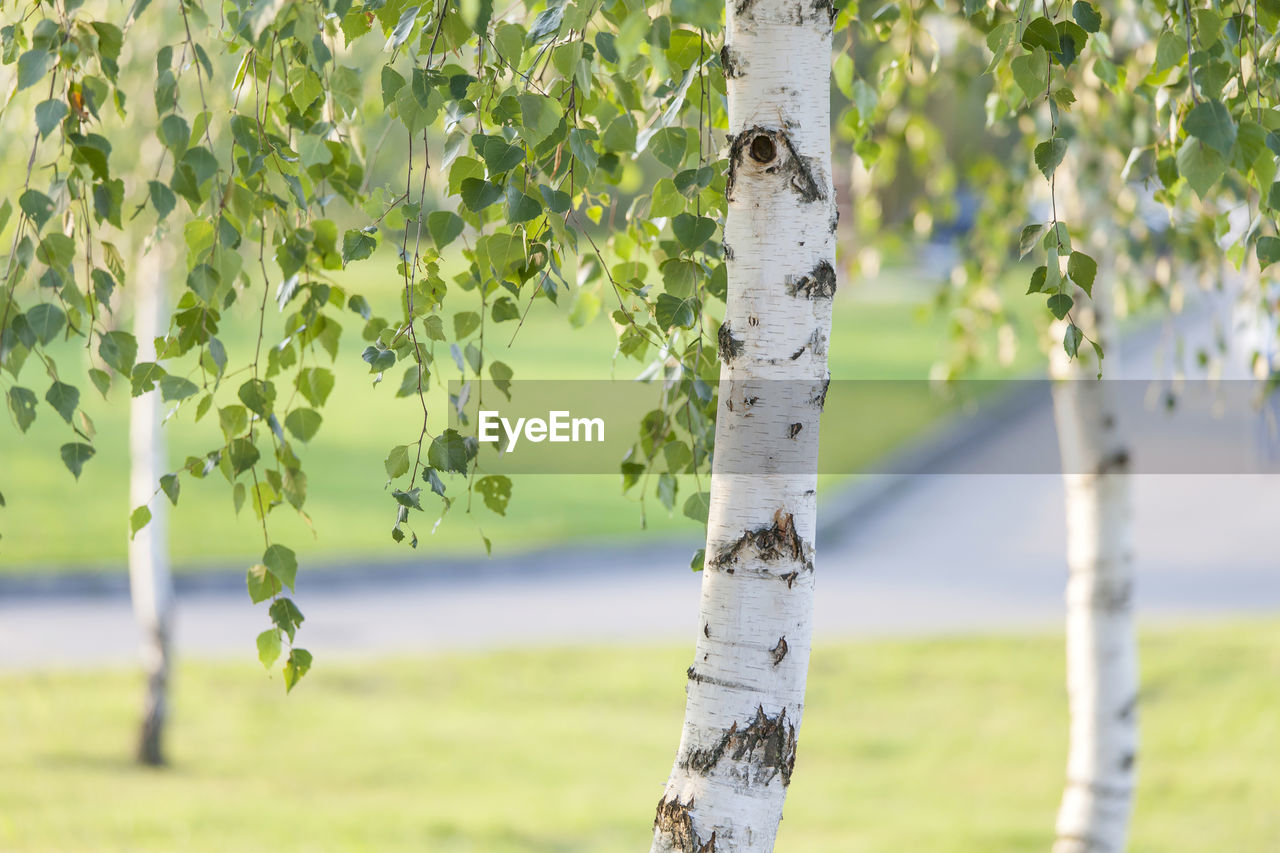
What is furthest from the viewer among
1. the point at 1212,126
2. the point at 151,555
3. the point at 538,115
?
the point at 151,555

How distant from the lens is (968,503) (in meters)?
10.9

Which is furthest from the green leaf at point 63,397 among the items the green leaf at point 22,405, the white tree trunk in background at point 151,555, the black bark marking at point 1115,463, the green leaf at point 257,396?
the white tree trunk in background at point 151,555

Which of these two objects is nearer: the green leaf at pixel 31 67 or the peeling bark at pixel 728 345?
the green leaf at pixel 31 67

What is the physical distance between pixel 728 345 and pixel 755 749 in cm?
56

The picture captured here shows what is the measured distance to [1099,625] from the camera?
134 inches

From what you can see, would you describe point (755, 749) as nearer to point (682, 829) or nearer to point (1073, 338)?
point (682, 829)

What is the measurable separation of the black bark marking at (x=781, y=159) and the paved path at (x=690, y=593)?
6.01m

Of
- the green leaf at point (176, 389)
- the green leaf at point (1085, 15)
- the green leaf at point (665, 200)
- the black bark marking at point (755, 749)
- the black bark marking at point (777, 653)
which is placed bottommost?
the black bark marking at point (755, 749)

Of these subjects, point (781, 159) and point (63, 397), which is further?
point (63, 397)

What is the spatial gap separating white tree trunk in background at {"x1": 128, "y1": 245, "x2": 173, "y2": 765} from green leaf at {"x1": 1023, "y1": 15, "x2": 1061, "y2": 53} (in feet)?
14.6

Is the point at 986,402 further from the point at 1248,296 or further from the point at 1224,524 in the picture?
the point at 1248,296

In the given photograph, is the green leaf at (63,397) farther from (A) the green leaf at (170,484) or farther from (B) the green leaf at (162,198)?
(B) the green leaf at (162,198)

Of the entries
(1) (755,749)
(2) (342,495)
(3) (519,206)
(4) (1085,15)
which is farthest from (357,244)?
(2) (342,495)

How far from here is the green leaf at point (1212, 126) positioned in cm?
A: 125
